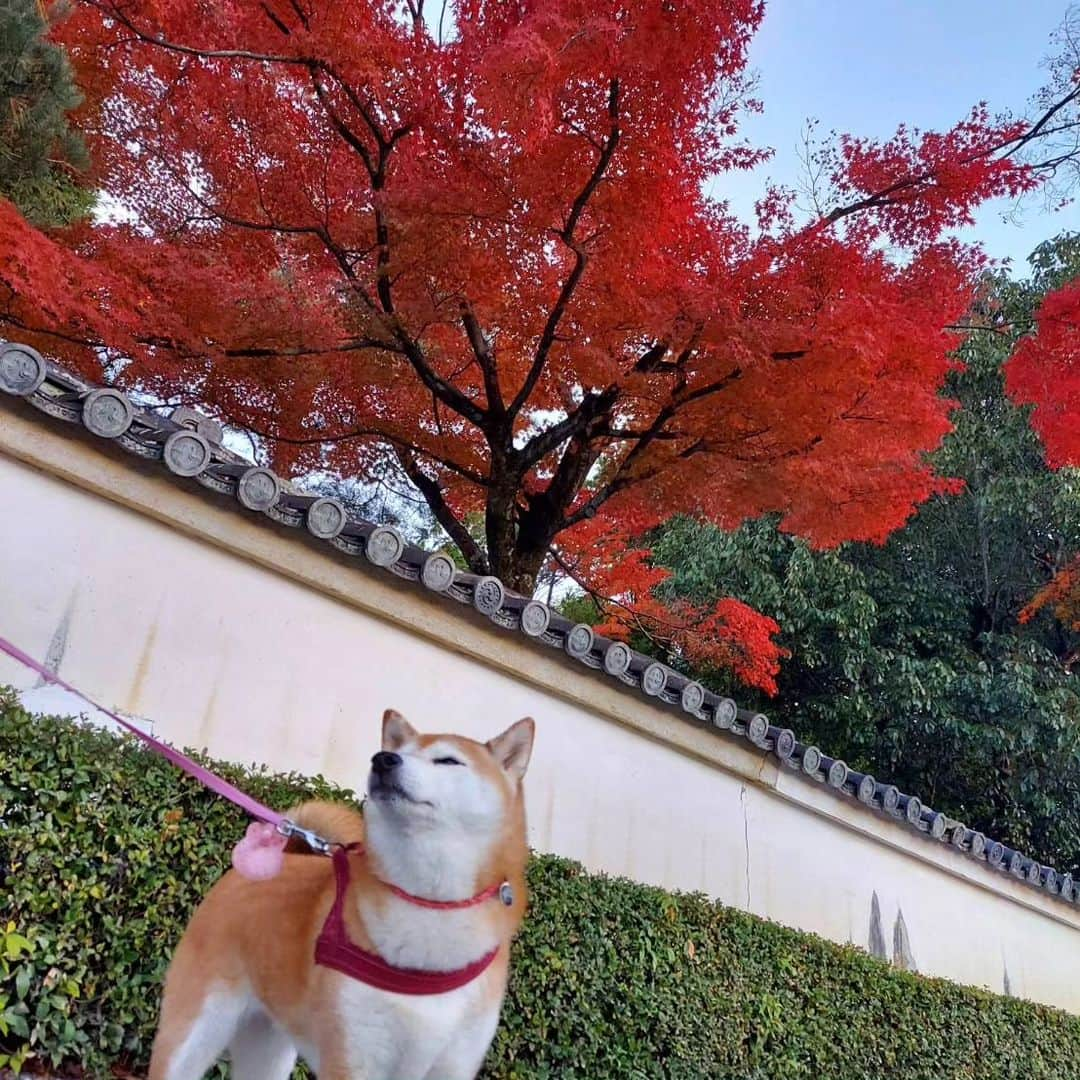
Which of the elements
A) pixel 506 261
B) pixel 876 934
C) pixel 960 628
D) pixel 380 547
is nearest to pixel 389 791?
pixel 380 547

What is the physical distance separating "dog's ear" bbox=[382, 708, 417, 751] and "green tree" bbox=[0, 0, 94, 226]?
882cm

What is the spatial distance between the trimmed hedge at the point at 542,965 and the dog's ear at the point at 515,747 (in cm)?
218

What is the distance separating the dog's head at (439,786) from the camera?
8.41ft

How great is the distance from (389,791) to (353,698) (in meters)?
3.63

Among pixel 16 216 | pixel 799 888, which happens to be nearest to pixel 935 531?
pixel 799 888

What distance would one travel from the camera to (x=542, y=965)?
5.27 metres

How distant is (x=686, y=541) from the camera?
17547mm

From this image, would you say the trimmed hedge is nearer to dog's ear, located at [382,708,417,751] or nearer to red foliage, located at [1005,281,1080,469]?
dog's ear, located at [382,708,417,751]

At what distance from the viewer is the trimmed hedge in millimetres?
3756

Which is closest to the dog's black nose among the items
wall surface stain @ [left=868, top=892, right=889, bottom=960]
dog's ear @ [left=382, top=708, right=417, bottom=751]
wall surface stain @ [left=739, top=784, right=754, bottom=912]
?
dog's ear @ [left=382, top=708, right=417, bottom=751]

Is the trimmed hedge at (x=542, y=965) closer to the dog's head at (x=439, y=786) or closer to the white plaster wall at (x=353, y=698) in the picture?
the white plaster wall at (x=353, y=698)

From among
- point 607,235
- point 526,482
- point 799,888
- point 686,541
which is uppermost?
point 686,541

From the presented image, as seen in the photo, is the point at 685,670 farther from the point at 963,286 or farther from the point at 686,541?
the point at 963,286

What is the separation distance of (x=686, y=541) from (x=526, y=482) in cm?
793
